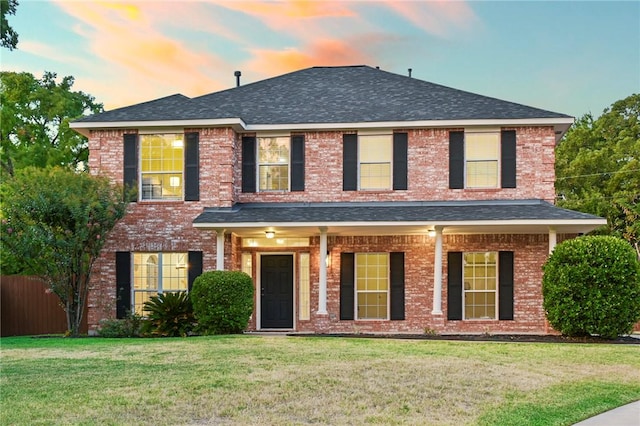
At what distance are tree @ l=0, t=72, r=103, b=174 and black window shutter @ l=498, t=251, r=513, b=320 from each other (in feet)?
58.3

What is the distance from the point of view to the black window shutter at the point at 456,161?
777 inches

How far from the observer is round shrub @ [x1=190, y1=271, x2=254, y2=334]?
56.1ft

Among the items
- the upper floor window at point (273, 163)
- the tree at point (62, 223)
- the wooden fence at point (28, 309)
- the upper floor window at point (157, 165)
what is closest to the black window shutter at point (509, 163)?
the upper floor window at point (273, 163)

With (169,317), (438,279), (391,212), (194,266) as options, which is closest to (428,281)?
(438,279)

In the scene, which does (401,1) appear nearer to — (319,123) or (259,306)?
(319,123)

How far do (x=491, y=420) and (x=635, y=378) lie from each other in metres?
4.14

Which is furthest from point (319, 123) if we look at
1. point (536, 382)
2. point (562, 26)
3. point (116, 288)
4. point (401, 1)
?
point (536, 382)

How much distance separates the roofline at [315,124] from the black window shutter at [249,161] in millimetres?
377

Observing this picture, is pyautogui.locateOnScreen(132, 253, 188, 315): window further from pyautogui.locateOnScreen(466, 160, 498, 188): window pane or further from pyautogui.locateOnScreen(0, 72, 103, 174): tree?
pyautogui.locateOnScreen(0, 72, 103, 174): tree

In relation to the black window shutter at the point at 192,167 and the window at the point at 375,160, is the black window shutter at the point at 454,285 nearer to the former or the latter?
the window at the point at 375,160

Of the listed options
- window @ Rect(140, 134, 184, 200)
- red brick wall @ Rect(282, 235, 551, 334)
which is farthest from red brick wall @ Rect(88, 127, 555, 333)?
window @ Rect(140, 134, 184, 200)

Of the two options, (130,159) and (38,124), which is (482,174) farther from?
(38,124)

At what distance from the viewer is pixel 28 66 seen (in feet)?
97.4

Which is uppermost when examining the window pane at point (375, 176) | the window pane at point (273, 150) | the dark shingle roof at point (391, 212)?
the window pane at point (273, 150)
